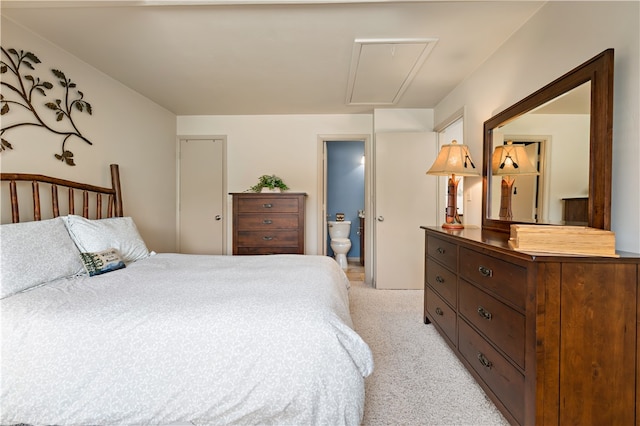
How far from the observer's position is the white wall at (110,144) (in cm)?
208

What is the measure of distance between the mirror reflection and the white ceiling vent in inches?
35.9

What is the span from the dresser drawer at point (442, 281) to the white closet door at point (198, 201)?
115 inches

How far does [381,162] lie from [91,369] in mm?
3339

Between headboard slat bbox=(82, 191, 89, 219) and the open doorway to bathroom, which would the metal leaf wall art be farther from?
the open doorway to bathroom

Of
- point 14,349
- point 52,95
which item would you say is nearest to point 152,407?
point 14,349

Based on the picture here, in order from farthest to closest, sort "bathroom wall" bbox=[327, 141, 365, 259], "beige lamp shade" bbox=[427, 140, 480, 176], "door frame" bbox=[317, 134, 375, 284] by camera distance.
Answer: "bathroom wall" bbox=[327, 141, 365, 259]
"door frame" bbox=[317, 134, 375, 284]
"beige lamp shade" bbox=[427, 140, 480, 176]

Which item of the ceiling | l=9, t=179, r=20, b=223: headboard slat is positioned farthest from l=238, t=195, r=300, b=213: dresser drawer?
l=9, t=179, r=20, b=223: headboard slat

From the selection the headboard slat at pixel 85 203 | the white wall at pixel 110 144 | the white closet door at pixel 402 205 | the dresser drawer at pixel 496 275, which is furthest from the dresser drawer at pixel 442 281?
the white wall at pixel 110 144

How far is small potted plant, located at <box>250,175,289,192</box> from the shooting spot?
372 centimetres

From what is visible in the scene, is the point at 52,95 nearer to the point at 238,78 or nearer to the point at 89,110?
the point at 89,110

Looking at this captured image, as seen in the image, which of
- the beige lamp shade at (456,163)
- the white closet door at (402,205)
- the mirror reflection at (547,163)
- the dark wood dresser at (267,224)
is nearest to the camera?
the mirror reflection at (547,163)

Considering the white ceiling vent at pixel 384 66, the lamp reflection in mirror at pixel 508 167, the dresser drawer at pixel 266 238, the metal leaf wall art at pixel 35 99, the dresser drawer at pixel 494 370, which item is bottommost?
the dresser drawer at pixel 494 370

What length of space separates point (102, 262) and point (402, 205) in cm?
312

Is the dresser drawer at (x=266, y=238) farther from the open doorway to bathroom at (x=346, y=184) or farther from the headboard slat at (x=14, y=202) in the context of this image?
the open doorway to bathroom at (x=346, y=184)
